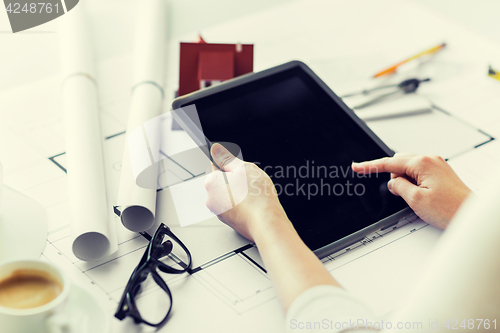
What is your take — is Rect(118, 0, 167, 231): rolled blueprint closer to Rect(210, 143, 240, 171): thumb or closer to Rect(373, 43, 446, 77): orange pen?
Rect(210, 143, 240, 171): thumb

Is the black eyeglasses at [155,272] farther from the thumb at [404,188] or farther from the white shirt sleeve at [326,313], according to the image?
the thumb at [404,188]

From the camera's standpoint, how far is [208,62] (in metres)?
0.81

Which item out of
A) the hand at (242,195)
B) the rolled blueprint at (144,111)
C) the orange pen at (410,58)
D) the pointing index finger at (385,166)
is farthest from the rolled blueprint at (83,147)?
the orange pen at (410,58)

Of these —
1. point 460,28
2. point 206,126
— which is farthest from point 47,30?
point 460,28

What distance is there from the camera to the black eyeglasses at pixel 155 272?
489mm

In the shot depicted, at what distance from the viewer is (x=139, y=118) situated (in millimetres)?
745

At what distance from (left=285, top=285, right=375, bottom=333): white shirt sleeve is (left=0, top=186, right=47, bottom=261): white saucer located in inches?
13.3

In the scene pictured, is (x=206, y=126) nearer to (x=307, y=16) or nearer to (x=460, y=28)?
(x=307, y=16)

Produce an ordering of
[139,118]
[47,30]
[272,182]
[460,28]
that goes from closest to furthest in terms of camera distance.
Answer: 1. [272,182]
2. [139,118]
3. [47,30]
4. [460,28]

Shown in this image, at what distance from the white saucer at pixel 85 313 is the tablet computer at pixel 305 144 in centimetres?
26

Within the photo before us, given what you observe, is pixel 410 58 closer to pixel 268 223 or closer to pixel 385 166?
pixel 385 166

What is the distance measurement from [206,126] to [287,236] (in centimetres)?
23

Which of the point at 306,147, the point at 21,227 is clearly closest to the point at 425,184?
the point at 306,147

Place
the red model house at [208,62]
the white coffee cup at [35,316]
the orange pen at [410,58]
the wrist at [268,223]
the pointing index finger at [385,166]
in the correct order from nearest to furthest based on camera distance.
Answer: the white coffee cup at [35,316]
the wrist at [268,223]
the pointing index finger at [385,166]
the red model house at [208,62]
the orange pen at [410,58]
